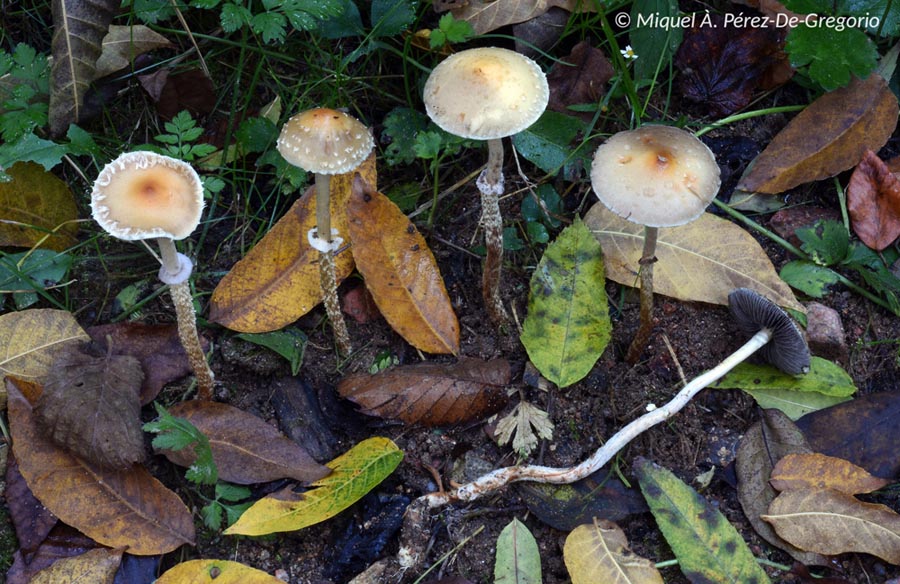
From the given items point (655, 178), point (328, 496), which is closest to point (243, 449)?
point (328, 496)

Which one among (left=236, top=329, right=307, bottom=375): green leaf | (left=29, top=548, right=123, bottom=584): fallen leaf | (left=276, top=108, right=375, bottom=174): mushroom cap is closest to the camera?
(left=276, top=108, right=375, bottom=174): mushroom cap

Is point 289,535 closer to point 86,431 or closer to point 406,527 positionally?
point 406,527

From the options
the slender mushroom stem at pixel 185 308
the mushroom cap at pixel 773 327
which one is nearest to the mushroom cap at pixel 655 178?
the mushroom cap at pixel 773 327

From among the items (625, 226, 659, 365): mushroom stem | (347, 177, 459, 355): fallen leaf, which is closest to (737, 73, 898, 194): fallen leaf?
(625, 226, 659, 365): mushroom stem

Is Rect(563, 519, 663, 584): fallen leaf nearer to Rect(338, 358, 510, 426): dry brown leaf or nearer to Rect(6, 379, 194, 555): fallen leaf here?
Rect(338, 358, 510, 426): dry brown leaf

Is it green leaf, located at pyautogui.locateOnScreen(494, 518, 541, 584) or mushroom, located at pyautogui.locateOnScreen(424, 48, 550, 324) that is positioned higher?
mushroom, located at pyautogui.locateOnScreen(424, 48, 550, 324)

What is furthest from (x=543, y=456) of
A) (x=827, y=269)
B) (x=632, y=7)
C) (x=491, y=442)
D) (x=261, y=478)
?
(x=632, y=7)

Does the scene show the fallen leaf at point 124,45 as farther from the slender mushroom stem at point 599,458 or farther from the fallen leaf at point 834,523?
the fallen leaf at point 834,523
